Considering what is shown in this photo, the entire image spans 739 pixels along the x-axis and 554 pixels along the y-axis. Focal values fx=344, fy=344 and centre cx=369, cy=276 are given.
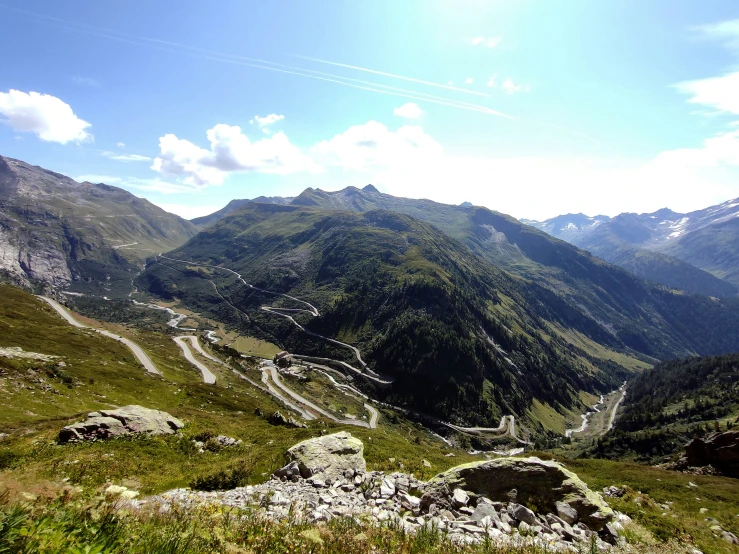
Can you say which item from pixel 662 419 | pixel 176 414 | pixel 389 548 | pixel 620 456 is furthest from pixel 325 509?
pixel 662 419

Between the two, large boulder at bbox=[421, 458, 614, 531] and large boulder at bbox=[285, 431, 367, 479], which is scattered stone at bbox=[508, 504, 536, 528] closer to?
large boulder at bbox=[421, 458, 614, 531]

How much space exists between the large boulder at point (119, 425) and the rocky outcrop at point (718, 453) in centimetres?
6621

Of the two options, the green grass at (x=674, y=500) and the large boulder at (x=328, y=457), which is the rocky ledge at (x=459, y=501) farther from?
the green grass at (x=674, y=500)

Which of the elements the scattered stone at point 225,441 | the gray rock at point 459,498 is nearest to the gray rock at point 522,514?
the gray rock at point 459,498

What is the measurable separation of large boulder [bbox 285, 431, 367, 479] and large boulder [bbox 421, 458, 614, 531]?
19.9 feet

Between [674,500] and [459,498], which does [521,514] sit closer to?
[459,498]

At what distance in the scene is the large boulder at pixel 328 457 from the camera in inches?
822

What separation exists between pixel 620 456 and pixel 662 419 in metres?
71.5

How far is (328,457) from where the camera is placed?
882 inches

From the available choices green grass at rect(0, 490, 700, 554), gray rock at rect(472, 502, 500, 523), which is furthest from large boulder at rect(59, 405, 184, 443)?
gray rock at rect(472, 502, 500, 523)

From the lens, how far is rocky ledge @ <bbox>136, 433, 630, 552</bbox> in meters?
13.9

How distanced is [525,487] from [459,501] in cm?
426

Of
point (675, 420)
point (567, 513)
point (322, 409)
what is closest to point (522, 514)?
point (567, 513)

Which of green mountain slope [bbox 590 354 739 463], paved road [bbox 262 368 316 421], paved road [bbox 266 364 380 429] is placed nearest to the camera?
green mountain slope [bbox 590 354 739 463]
